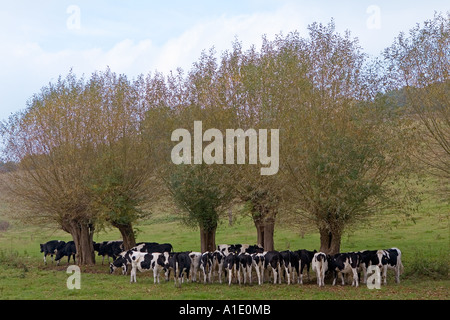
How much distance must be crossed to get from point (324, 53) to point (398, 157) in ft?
22.4

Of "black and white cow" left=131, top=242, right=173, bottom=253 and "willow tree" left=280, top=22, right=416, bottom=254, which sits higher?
"willow tree" left=280, top=22, right=416, bottom=254

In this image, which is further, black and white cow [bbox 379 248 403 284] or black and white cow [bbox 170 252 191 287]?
black and white cow [bbox 170 252 191 287]

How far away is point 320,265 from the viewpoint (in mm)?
23922

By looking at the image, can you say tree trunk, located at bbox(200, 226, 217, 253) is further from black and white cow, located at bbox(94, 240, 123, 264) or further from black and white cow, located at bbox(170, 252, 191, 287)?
black and white cow, located at bbox(94, 240, 123, 264)

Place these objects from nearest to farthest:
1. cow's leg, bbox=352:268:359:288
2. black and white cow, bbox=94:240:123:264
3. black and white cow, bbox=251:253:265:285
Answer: cow's leg, bbox=352:268:359:288
black and white cow, bbox=251:253:265:285
black and white cow, bbox=94:240:123:264

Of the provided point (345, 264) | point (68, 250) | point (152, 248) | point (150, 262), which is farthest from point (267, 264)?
point (68, 250)

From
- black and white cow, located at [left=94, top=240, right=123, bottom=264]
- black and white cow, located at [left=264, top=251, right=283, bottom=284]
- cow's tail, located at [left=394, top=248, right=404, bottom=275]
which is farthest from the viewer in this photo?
black and white cow, located at [left=94, top=240, right=123, bottom=264]

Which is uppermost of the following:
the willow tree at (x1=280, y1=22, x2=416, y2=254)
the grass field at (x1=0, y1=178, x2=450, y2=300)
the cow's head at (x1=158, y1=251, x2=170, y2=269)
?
the willow tree at (x1=280, y1=22, x2=416, y2=254)

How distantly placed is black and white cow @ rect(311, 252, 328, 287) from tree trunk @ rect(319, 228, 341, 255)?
162cm

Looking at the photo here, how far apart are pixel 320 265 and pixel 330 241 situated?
2.82 metres

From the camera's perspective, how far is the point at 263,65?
27344 mm

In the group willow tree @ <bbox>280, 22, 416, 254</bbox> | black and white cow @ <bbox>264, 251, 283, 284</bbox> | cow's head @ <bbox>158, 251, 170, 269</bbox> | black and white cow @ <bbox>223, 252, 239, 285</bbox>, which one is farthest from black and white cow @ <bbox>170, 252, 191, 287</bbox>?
willow tree @ <bbox>280, 22, 416, 254</bbox>

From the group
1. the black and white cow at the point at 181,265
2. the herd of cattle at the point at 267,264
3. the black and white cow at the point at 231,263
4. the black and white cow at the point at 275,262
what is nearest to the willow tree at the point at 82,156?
the herd of cattle at the point at 267,264

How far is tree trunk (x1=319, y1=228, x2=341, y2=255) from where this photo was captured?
25.4m
